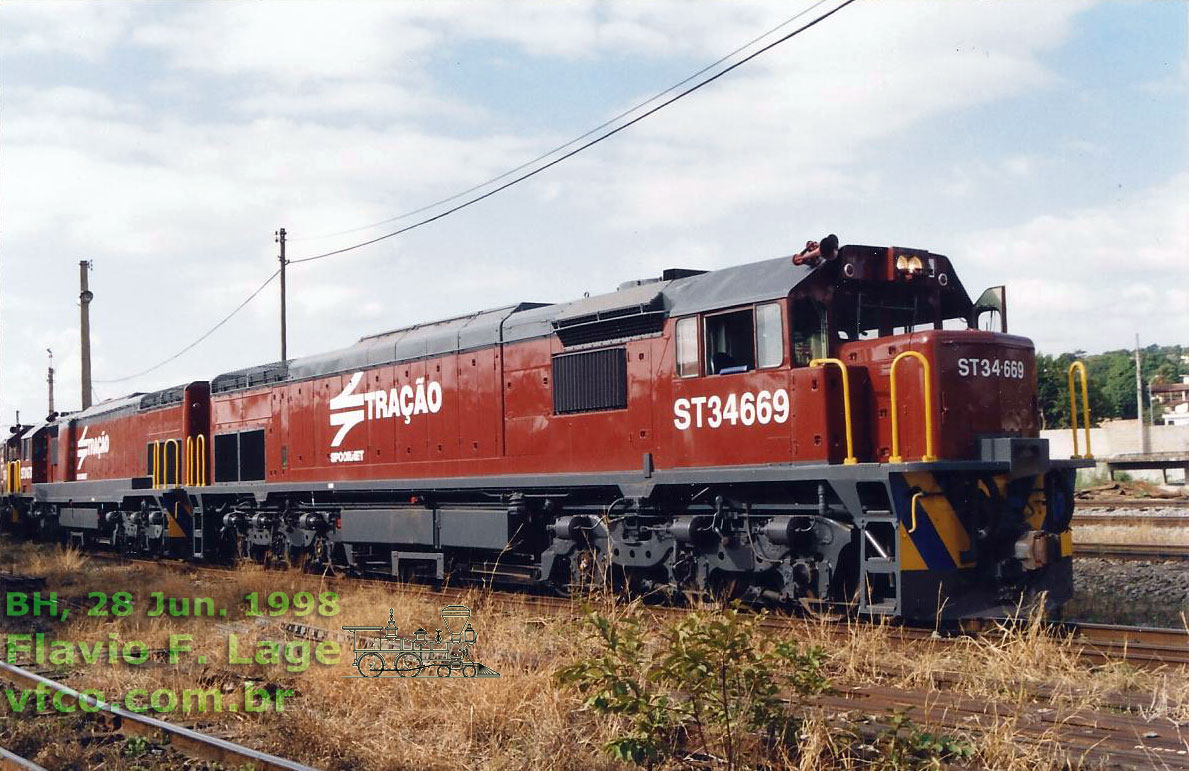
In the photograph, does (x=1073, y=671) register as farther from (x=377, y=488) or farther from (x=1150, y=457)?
(x=1150, y=457)

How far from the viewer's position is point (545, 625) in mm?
10734

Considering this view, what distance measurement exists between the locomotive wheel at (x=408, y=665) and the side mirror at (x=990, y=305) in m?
6.57

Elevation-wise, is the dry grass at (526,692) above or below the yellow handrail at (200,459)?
below

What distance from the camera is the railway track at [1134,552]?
14250 millimetres

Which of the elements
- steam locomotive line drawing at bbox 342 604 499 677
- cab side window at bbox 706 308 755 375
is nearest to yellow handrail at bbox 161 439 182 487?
steam locomotive line drawing at bbox 342 604 499 677

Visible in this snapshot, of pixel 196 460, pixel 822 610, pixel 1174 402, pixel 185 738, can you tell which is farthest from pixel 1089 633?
pixel 1174 402

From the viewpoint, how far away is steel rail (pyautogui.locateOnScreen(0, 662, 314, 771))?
6.40 meters

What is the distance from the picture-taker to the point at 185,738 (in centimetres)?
716

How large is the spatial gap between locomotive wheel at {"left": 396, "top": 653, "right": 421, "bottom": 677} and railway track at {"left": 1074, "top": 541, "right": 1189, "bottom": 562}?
10203mm

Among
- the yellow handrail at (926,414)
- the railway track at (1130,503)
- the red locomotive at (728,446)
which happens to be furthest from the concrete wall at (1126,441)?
the yellow handrail at (926,414)

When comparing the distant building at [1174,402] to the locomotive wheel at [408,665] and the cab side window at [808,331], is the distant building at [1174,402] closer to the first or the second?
the cab side window at [808,331]

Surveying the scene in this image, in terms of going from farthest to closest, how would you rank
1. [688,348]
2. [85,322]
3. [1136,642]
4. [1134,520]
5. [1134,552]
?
1. [85,322]
2. [1134,520]
3. [1134,552]
4. [688,348]
5. [1136,642]

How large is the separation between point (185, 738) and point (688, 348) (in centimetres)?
606

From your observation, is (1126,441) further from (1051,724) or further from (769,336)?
(1051,724)
